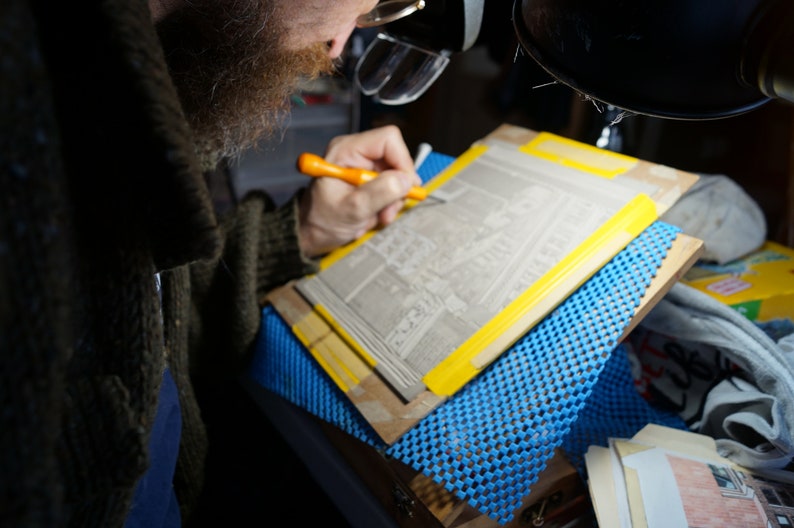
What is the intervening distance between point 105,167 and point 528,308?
0.40m

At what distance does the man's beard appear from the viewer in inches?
20.2

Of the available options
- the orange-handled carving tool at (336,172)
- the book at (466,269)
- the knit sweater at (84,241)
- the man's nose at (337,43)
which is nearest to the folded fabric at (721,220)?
the book at (466,269)

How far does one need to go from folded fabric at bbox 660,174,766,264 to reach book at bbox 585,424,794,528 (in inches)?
11.4

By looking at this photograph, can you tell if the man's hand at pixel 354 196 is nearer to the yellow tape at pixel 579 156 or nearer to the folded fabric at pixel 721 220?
the yellow tape at pixel 579 156

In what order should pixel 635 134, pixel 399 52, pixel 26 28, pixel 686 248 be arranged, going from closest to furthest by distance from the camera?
pixel 26 28 < pixel 686 248 < pixel 399 52 < pixel 635 134

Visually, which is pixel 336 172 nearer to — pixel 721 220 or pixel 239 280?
pixel 239 280

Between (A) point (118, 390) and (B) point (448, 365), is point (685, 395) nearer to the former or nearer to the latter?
(B) point (448, 365)

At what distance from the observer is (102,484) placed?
322 millimetres

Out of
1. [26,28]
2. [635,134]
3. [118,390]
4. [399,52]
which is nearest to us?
[26,28]

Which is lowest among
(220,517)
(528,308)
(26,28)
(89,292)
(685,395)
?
(220,517)

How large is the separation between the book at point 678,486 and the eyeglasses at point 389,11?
503 millimetres

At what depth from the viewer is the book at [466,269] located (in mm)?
532

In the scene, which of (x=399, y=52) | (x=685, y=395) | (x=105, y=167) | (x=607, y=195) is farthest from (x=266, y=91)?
(x=685, y=395)

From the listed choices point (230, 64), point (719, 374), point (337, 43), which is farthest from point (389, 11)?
point (719, 374)
